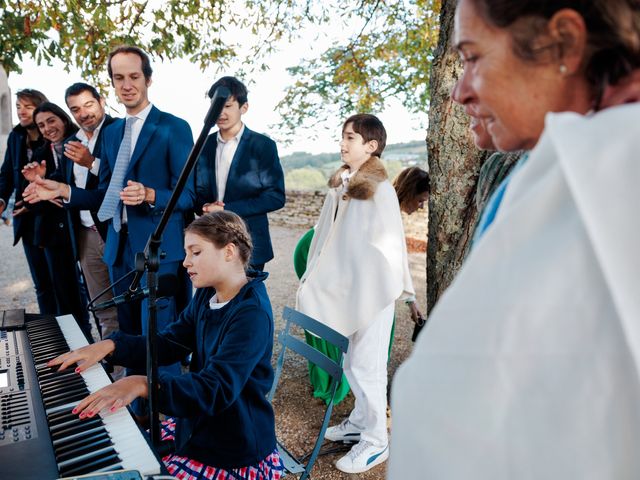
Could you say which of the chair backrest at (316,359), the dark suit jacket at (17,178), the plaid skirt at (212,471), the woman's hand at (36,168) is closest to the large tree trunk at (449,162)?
the chair backrest at (316,359)

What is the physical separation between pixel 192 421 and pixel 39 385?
55cm

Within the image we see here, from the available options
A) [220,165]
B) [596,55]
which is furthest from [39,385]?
[220,165]

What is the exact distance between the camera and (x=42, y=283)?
4391 mm

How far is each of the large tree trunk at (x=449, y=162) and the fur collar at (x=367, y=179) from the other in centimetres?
30

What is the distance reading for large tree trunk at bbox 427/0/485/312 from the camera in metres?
2.79

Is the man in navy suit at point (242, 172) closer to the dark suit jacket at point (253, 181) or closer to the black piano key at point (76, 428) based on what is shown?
the dark suit jacket at point (253, 181)

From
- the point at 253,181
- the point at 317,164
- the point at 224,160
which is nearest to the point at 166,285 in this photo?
the point at 253,181

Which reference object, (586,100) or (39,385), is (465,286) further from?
(39,385)

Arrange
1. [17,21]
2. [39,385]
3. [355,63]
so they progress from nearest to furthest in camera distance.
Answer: [39,385] → [17,21] → [355,63]

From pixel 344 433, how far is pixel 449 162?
174cm

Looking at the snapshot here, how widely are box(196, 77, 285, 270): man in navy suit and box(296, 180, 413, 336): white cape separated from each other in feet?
1.97

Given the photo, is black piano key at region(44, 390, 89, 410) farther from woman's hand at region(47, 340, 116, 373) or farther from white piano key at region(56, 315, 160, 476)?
woman's hand at region(47, 340, 116, 373)

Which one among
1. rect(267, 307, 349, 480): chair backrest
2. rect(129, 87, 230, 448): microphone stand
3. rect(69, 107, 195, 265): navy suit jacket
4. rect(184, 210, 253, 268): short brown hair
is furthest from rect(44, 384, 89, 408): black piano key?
rect(69, 107, 195, 265): navy suit jacket

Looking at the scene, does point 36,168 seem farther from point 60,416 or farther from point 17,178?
point 60,416
